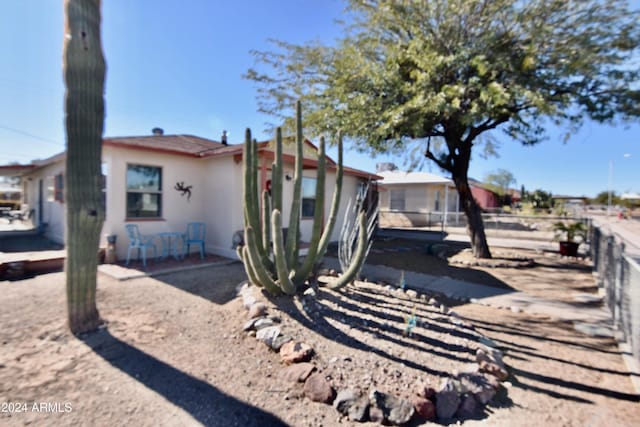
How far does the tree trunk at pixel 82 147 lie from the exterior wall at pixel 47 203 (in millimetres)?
6301

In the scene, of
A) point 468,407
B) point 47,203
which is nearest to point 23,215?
point 47,203

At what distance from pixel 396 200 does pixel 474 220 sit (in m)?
11.7

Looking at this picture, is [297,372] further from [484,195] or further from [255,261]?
[484,195]

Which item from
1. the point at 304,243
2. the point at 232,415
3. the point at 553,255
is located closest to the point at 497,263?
the point at 553,255

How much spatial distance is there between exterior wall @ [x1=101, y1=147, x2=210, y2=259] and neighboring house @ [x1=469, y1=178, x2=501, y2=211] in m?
25.7

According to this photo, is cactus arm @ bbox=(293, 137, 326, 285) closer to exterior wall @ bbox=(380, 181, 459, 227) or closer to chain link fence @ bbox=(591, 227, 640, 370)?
chain link fence @ bbox=(591, 227, 640, 370)

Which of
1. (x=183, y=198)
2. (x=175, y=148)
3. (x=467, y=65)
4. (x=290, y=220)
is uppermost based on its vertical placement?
(x=467, y=65)

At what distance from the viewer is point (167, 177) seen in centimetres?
776

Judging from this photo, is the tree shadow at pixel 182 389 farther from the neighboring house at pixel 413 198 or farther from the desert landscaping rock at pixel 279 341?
the neighboring house at pixel 413 198

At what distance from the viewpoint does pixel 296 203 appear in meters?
4.11

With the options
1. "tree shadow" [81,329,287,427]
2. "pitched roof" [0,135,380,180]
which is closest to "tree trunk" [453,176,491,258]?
"pitched roof" [0,135,380,180]

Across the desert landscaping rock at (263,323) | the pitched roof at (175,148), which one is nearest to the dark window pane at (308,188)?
the pitched roof at (175,148)

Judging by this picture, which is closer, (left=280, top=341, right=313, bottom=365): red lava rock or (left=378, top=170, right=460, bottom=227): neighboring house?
(left=280, top=341, right=313, bottom=365): red lava rock

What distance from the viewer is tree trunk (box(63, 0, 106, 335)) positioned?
309 centimetres
